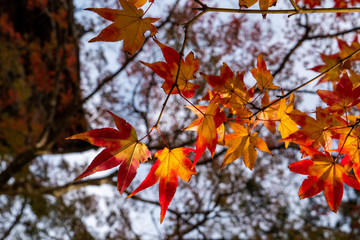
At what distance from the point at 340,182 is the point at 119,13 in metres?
1.12

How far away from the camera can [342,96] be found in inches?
45.8

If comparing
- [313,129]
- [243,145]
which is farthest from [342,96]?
[243,145]

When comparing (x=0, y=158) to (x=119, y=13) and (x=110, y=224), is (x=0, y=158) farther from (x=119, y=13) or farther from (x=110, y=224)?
(x=119, y=13)

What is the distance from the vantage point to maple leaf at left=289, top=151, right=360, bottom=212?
1092 millimetres

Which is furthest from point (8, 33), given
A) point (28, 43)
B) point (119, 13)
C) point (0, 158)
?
point (119, 13)

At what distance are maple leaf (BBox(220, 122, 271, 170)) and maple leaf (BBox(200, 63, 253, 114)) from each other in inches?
5.3

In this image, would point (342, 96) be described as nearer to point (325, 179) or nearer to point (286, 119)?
point (286, 119)

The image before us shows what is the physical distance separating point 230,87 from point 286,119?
339 millimetres

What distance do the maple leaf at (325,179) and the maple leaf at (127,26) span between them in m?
0.83

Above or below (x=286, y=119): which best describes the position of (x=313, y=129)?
below

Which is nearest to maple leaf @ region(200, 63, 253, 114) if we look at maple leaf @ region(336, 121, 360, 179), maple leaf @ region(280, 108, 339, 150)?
maple leaf @ region(280, 108, 339, 150)

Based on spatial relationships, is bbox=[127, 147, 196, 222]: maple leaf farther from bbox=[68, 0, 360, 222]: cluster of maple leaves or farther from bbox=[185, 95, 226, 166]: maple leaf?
bbox=[185, 95, 226, 166]: maple leaf

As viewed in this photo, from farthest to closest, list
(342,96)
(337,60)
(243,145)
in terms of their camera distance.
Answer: (337,60) → (243,145) → (342,96)

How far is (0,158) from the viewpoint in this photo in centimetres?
839
